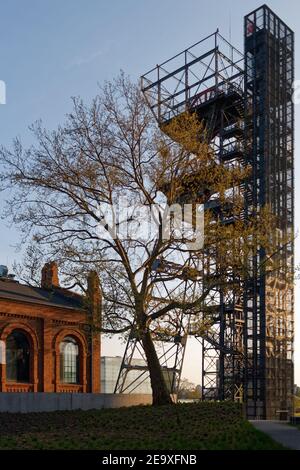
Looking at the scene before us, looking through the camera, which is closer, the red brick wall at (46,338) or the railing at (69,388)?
the red brick wall at (46,338)

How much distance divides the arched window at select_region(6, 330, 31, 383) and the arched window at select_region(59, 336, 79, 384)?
2.36m

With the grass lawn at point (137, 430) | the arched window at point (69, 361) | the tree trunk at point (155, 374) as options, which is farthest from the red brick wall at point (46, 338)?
the grass lawn at point (137, 430)

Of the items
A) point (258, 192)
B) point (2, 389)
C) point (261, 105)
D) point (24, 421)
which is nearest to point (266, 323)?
point (258, 192)

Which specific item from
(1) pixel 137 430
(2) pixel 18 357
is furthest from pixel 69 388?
(1) pixel 137 430

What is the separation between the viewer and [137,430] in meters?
16.7

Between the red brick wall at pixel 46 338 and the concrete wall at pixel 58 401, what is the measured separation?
3.25 m

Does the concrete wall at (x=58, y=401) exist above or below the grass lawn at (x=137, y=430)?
below

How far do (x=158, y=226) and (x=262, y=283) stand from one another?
63.0ft

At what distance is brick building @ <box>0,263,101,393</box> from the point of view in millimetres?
29827

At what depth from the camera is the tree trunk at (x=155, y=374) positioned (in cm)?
2291

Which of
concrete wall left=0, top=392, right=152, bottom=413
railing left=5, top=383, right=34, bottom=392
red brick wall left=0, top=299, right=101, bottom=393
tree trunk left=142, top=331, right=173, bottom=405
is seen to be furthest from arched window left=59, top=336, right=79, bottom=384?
tree trunk left=142, top=331, right=173, bottom=405

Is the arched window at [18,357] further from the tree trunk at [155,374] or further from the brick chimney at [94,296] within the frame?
the tree trunk at [155,374]

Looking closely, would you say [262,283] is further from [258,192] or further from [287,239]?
[287,239]

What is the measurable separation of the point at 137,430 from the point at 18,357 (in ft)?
50.5
